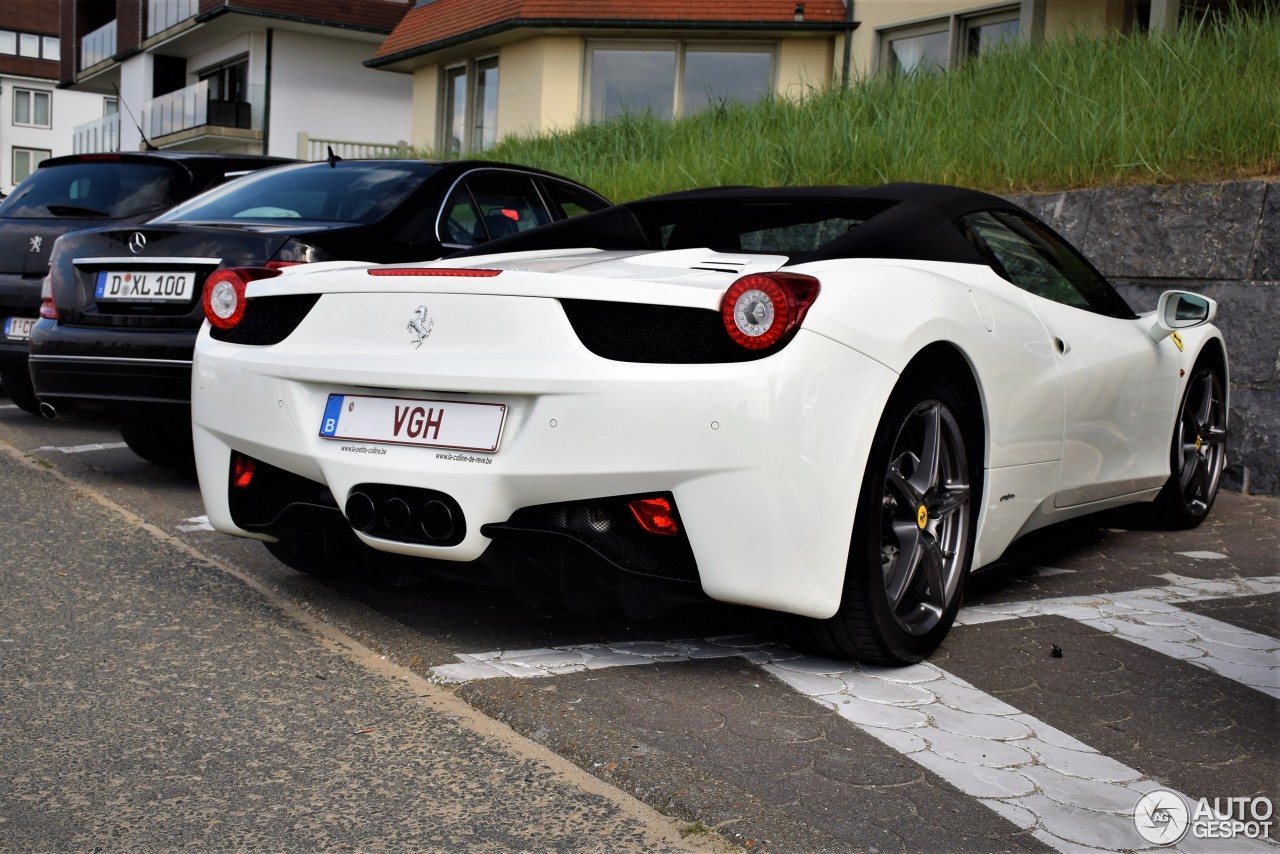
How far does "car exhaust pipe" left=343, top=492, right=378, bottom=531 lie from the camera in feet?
11.1

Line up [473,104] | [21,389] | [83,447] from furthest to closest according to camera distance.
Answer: [473,104]
[21,389]
[83,447]

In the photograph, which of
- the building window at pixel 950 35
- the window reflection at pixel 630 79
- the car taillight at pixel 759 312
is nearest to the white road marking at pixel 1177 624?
the car taillight at pixel 759 312

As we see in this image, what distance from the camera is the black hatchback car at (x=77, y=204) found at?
7.59m

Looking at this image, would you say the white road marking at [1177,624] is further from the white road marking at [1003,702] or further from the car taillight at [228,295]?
the car taillight at [228,295]

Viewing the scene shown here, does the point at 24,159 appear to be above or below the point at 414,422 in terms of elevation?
above

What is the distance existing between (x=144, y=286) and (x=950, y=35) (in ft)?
44.5

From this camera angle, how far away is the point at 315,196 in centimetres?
622

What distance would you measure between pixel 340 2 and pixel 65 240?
1127 inches

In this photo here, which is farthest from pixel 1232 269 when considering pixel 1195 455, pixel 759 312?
pixel 759 312

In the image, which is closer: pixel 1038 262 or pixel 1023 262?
pixel 1023 262

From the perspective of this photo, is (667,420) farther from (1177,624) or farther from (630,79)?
(630,79)

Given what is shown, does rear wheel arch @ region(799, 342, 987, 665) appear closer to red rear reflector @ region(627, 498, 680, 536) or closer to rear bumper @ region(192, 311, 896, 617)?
rear bumper @ region(192, 311, 896, 617)

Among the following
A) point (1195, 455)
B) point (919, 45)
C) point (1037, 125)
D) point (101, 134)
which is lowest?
point (1195, 455)

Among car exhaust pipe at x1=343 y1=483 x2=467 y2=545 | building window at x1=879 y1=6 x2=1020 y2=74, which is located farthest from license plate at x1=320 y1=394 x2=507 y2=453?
building window at x1=879 y1=6 x2=1020 y2=74
